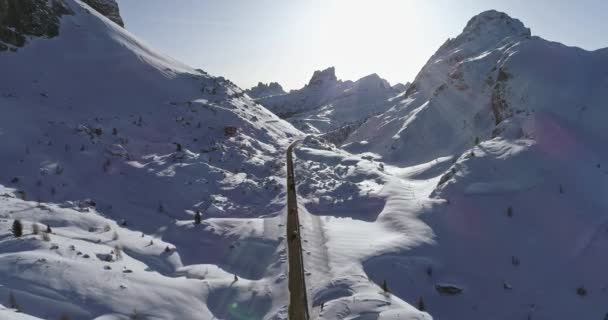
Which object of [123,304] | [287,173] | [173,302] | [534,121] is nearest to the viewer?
[123,304]

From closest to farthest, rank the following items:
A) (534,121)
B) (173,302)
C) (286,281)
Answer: (173,302), (286,281), (534,121)

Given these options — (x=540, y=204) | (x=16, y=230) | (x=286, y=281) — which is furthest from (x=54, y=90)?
(x=540, y=204)

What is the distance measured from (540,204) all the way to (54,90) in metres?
31.8

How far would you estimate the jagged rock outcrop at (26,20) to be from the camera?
31297 millimetres

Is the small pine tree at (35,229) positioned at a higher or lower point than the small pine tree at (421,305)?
higher

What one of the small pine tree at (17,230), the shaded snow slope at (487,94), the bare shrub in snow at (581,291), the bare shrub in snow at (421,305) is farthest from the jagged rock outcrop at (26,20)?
the bare shrub in snow at (581,291)

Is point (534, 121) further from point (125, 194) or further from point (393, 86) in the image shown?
point (393, 86)

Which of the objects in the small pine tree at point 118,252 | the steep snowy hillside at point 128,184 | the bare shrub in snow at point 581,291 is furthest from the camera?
the bare shrub in snow at point 581,291

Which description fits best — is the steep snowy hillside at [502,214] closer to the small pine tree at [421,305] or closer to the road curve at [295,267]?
the small pine tree at [421,305]

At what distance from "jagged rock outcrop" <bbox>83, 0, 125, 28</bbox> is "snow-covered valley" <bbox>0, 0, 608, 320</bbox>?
1379 cm

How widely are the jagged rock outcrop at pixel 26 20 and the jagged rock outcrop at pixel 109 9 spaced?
14.2 m

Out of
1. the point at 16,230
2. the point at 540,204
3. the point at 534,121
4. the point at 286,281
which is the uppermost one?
the point at 534,121

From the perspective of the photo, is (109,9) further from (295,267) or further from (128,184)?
(295,267)

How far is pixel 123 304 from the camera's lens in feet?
33.8
